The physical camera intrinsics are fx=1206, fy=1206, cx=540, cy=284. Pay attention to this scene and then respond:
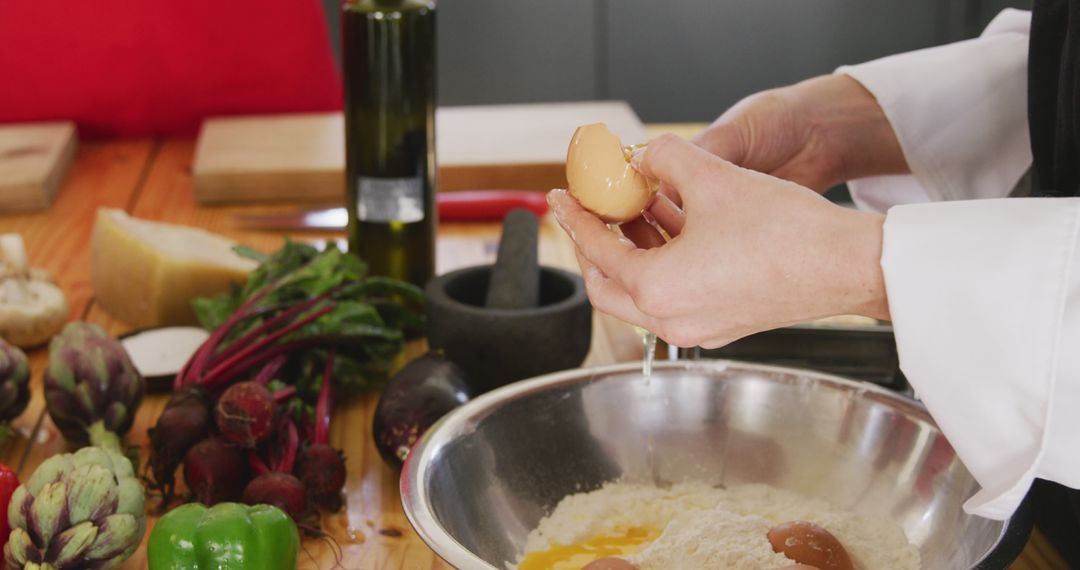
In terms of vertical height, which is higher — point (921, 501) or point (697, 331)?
point (697, 331)

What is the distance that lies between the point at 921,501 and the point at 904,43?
3101 millimetres

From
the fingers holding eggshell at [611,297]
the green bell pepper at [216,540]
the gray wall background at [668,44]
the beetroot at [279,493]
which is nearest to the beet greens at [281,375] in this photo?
the beetroot at [279,493]

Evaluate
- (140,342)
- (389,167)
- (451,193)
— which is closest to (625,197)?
(389,167)

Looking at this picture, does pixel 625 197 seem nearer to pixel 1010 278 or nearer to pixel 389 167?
pixel 1010 278

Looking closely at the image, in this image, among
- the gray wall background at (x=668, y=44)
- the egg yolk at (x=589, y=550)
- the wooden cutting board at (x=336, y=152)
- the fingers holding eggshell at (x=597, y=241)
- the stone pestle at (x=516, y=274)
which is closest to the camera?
the fingers holding eggshell at (x=597, y=241)

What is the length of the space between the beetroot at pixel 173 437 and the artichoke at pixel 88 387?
7cm

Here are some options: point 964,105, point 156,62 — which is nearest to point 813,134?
point 964,105

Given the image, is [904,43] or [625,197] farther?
[904,43]

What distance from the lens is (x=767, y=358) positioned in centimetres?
132

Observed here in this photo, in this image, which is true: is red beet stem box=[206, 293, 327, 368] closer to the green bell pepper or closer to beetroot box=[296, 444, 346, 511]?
beetroot box=[296, 444, 346, 511]

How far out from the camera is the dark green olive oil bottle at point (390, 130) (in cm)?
143

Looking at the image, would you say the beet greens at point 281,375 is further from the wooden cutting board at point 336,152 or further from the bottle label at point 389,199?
the wooden cutting board at point 336,152

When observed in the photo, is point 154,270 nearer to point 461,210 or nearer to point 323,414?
point 323,414

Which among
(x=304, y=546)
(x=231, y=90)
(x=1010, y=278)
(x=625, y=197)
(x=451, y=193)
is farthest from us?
(x=231, y=90)
